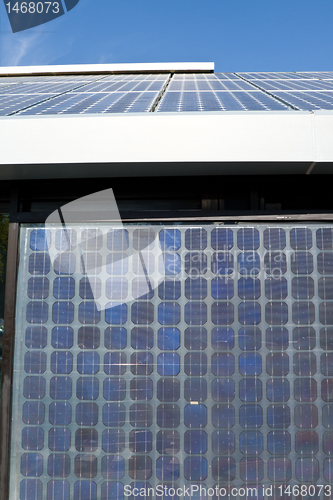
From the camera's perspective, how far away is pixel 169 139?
158 inches

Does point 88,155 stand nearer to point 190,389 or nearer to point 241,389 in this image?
point 190,389

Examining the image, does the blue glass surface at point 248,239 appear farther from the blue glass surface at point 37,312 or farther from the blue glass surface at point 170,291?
the blue glass surface at point 37,312

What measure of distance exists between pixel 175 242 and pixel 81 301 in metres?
1.44

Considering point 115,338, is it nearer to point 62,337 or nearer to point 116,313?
point 116,313

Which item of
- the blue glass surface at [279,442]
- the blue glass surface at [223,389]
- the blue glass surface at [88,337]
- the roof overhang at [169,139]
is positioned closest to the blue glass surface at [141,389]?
the blue glass surface at [88,337]

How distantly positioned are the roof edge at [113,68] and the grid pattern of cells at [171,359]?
9.02m

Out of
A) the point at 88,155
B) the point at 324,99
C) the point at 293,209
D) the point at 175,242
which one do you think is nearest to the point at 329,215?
the point at 293,209

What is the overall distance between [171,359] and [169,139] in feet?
8.77

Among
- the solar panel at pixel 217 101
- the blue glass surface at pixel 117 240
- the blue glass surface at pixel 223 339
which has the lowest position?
the blue glass surface at pixel 223 339

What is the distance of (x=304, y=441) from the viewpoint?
4145 mm

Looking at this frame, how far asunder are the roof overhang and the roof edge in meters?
8.65

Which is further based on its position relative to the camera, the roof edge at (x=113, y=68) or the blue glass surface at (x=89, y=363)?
the roof edge at (x=113, y=68)

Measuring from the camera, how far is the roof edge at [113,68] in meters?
11.5

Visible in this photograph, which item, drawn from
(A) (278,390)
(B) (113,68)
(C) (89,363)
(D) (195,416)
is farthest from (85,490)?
(B) (113,68)
